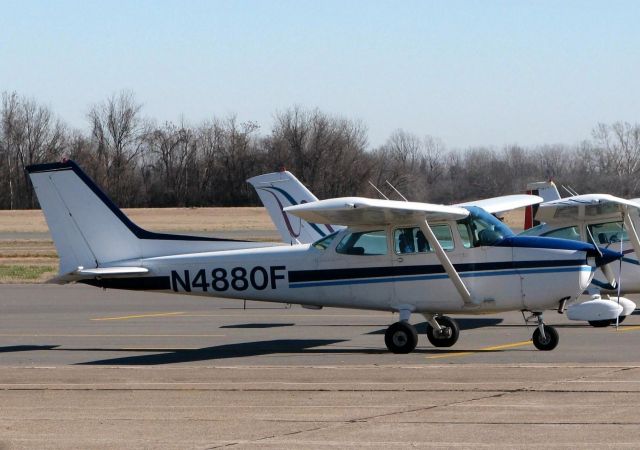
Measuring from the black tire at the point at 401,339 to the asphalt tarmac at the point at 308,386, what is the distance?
0.68 ft

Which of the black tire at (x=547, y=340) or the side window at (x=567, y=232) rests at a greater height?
the side window at (x=567, y=232)

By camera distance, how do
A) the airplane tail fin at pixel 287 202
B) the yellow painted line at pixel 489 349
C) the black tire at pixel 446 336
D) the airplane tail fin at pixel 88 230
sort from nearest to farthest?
the yellow painted line at pixel 489 349, the black tire at pixel 446 336, the airplane tail fin at pixel 88 230, the airplane tail fin at pixel 287 202

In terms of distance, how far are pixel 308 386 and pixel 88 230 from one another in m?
5.61

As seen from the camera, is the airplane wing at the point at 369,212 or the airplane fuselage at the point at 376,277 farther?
the airplane fuselage at the point at 376,277

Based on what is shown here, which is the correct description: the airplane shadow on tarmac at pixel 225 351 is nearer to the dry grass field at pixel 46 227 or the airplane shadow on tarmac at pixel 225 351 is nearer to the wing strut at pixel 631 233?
the wing strut at pixel 631 233

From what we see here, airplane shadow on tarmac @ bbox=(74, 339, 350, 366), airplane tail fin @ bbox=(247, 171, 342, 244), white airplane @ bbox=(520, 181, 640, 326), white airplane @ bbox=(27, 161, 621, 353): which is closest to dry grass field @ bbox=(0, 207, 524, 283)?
airplane tail fin @ bbox=(247, 171, 342, 244)

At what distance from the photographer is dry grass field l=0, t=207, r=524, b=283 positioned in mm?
36959

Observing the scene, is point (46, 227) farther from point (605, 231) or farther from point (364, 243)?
point (364, 243)

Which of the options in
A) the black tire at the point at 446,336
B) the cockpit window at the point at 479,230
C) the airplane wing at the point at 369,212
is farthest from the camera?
the black tire at the point at 446,336

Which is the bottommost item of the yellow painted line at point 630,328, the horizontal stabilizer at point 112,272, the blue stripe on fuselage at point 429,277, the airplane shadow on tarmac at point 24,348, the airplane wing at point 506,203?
the yellow painted line at point 630,328

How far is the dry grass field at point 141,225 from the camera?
37.0 m

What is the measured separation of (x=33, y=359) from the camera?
15.1 meters

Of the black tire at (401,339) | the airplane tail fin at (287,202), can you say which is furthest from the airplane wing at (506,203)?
the black tire at (401,339)

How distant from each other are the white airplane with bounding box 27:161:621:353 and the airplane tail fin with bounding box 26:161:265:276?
14 mm
